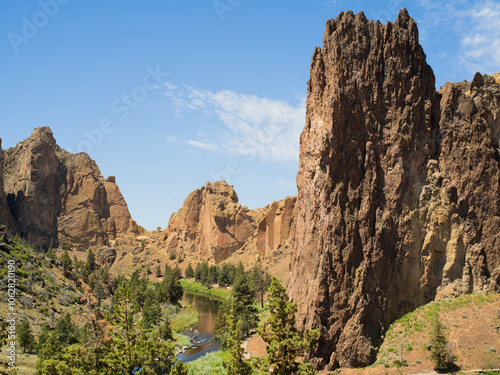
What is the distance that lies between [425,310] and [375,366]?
9485 millimetres

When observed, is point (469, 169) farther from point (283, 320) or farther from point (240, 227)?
point (240, 227)

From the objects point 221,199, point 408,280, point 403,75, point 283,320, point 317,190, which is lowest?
point 283,320

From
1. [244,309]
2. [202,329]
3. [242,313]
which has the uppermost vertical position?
[244,309]

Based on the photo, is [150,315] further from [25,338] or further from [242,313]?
[25,338]

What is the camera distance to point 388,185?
4928 cm

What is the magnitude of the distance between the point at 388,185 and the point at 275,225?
100 m

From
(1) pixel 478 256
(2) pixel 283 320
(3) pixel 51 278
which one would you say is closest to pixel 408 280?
(1) pixel 478 256

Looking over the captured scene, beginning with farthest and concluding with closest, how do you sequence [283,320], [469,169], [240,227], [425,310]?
[240,227] → [469,169] → [425,310] → [283,320]

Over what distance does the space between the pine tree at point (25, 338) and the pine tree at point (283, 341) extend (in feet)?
132


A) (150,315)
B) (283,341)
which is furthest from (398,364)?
(150,315)

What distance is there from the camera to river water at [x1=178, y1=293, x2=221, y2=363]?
227ft

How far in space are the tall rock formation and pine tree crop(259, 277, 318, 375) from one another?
12.8m

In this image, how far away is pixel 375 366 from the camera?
4288 cm

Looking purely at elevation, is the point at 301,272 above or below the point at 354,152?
below
